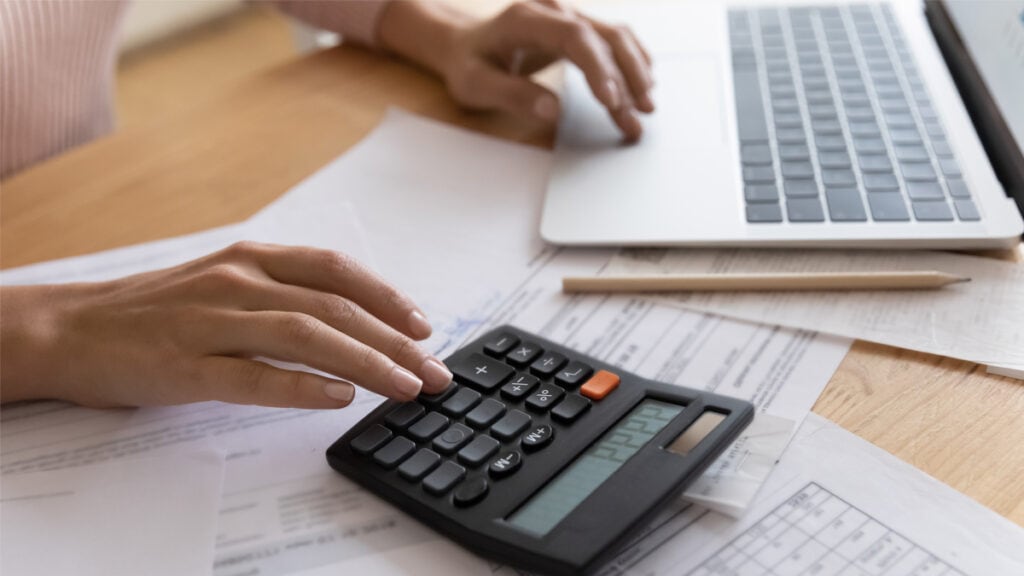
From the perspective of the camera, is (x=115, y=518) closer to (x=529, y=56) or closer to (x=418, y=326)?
A: (x=418, y=326)

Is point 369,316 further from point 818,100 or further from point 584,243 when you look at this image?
point 818,100

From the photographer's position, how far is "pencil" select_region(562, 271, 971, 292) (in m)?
0.59

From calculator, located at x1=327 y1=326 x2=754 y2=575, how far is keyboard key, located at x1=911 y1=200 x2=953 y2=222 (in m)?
0.24

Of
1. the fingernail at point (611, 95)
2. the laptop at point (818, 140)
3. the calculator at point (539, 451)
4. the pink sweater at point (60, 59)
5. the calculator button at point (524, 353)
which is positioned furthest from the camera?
the pink sweater at point (60, 59)

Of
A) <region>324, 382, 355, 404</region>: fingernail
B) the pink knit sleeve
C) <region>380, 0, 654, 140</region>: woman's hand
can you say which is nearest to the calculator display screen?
<region>324, 382, 355, 404</region>: fingernail

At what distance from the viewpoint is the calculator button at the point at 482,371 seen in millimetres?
526

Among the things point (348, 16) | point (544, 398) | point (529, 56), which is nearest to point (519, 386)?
point (544, 398)

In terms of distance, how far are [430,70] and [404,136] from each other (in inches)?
5.1

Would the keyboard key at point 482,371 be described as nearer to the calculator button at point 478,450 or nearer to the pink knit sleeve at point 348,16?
the calculator button at point 478,450

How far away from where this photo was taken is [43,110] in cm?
96

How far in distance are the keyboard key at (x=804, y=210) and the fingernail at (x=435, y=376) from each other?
274 millimetres

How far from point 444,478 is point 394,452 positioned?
37 millimetres

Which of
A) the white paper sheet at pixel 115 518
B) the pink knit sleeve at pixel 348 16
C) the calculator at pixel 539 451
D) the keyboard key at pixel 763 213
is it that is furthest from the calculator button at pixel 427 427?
the pink knit sleeve at pixel 348 16

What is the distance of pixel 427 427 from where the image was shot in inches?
19.8
